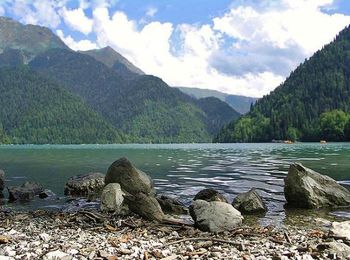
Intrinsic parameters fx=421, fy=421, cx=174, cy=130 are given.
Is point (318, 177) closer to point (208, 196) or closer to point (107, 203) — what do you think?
point (208, 196)

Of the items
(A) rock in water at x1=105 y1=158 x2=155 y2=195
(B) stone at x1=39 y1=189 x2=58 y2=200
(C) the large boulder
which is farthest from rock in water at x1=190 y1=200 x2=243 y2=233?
(C) the large boulder

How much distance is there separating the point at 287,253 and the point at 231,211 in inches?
227

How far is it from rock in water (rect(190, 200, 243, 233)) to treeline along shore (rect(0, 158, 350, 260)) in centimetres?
4

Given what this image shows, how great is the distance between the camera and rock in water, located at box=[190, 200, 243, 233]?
19.3 metres

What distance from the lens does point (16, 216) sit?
23766 mm

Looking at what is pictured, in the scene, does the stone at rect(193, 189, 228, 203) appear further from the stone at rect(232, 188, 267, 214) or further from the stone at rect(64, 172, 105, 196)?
the stone at rect(64, 172, 105, 196)

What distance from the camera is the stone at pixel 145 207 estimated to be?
22.2m

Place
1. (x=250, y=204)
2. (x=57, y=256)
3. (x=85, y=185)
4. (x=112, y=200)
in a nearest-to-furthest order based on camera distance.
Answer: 1. (x=57, y=256)
2. (x=112, y=200)
3. (x=250, y=204)
4. (x=85, y=185)

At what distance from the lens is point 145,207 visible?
22.9 metres

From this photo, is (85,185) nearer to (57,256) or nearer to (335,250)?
(57,256)

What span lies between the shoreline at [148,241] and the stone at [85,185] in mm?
13747

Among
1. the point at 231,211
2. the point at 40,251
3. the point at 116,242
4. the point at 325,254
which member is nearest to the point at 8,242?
the point at 40,251

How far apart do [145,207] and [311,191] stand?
40.0 ft

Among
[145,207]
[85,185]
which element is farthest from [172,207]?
[85,185]
